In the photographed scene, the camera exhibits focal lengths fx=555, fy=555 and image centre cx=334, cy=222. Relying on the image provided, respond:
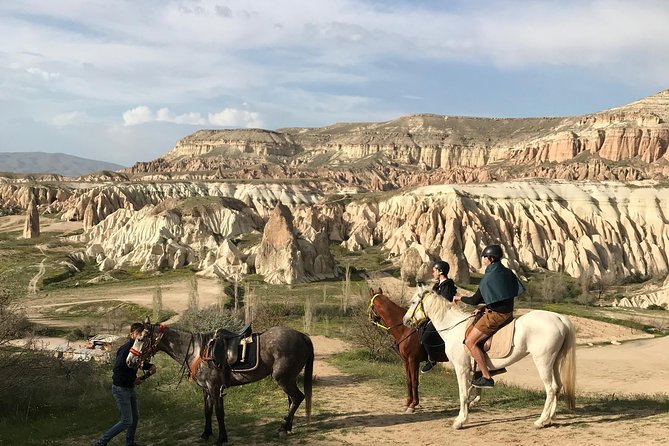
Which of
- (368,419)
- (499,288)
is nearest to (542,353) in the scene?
(499,288)

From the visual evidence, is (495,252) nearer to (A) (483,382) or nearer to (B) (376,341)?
(A) (483,382)

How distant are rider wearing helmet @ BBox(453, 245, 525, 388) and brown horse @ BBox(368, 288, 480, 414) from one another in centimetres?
180

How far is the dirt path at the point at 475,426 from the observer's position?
9.74 m

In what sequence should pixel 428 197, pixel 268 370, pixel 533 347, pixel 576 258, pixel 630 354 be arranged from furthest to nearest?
1. pixel 428 197
2. pixel 576 258
3. pixel 630 354
4. pixel 268 370
5. pixel 533 347

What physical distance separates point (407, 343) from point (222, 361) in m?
4.17

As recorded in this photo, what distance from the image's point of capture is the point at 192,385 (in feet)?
55.5

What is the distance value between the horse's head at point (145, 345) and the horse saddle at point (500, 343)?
6.21 meters

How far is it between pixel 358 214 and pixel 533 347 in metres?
94.9

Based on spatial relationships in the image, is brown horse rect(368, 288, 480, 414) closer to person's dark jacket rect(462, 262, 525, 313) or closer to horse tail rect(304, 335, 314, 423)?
horse tail rect(304, 335, 314, 423)

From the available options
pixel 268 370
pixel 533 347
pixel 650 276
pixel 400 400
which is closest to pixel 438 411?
pixel 400 400

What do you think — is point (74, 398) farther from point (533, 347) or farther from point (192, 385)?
point (533, 347)

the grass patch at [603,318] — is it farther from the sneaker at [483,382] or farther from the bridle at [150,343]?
the bridle at [150,343]

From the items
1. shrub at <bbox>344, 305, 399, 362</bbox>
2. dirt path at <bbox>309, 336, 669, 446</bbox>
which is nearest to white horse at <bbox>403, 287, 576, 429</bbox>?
dirt path at <bbox>309, 336, 669, 446</bbox>

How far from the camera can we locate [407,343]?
1247 centimetres
